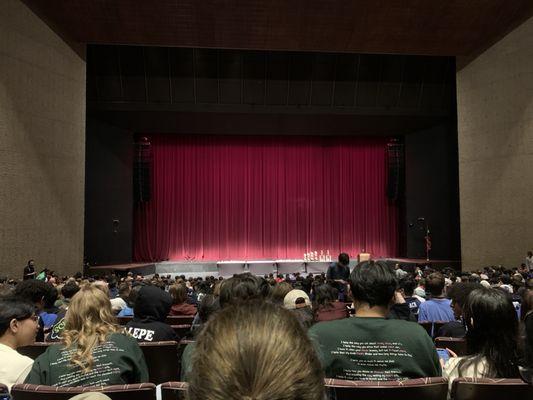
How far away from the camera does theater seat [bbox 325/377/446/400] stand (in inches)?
74.6

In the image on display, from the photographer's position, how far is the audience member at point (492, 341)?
2.31 meters

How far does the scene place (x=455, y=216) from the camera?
1723 cm

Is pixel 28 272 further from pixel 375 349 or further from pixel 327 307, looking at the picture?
pixel 375 349

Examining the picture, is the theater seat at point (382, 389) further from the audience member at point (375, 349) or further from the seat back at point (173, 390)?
the seat back at point (173, 390)

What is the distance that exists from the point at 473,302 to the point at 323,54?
14897 mm

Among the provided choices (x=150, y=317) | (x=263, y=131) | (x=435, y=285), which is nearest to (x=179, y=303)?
(x=150, y=317)

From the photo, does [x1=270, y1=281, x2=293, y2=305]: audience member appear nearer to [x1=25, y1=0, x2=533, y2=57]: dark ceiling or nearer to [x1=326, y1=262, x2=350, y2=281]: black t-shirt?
[x1=326, y1=262, x2=350, y2=281]: black t-shirt

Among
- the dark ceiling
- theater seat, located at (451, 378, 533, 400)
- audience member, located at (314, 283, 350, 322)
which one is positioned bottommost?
audience member, located at (314, 283, 350, 322)

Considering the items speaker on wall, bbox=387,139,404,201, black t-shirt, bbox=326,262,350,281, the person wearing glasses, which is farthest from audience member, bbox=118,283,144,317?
speaker on wall, bbox=387,139,404,201

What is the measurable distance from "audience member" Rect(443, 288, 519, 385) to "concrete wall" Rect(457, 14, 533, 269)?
1222 centimetres

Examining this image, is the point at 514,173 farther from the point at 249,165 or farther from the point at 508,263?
the point at 249,165

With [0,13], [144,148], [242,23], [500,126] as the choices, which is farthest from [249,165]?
[0,13]

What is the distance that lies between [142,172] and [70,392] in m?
16.7

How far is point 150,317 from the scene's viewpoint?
355cm
